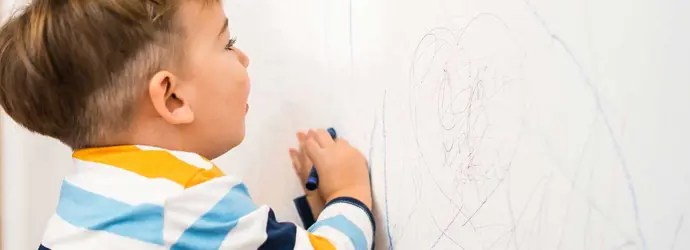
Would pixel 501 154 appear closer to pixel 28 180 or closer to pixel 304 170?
pixel 304 170

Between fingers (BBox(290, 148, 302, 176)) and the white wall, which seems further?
the white wall

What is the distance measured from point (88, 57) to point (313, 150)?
0.25 m

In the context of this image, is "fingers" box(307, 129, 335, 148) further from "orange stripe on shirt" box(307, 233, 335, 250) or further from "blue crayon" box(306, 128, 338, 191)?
"orange stripe on shirt" box(307, 233, 335, 250)

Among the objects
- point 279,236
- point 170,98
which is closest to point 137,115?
point 170,98

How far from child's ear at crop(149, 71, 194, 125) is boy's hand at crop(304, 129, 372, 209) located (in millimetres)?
160

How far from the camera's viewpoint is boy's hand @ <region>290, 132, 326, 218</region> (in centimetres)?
71

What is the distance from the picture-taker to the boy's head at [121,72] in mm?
530

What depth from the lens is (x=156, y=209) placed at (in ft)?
1.68

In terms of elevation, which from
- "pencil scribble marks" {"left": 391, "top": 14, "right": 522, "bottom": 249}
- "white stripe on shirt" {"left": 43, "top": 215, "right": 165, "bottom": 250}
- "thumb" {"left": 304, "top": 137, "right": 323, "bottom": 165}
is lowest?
"white stripe on shirt" {"left": 43, "top": 215, "right": 165, "bottom": 250}

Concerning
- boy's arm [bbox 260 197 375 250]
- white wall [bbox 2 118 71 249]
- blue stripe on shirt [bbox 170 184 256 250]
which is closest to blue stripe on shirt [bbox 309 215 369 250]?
boy's arm [bbox 260 197 375 250]

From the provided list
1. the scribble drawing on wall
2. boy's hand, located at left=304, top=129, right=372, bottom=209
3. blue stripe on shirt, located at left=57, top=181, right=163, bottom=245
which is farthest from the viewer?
boy's hand, located at left=304, top=129, right=372, bottom=209

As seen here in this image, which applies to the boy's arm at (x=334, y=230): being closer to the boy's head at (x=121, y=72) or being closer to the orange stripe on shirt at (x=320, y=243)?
the orange stripe on shirt at (x=320, y=243)

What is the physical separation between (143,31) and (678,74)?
395 millimetres

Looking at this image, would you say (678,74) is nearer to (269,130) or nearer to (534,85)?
(534,85)
